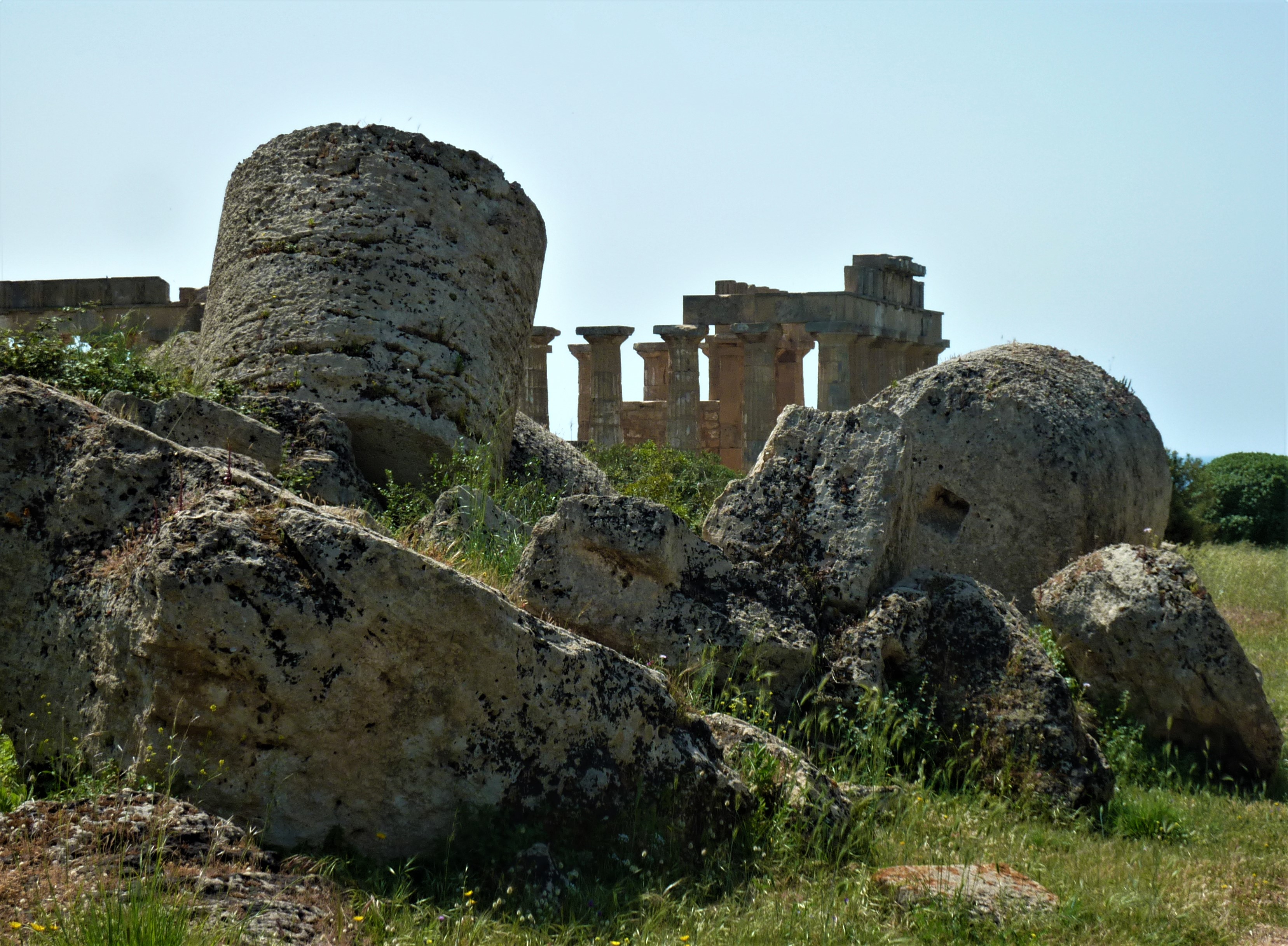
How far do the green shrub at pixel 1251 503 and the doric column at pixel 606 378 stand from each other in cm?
1208

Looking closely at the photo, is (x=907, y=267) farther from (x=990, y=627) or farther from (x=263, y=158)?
(x=990, y=627)

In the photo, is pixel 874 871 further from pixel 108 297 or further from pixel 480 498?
pixel 108 297

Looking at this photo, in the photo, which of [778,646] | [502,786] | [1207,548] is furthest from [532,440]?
[1207,548]

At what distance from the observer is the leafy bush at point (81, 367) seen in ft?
21.6

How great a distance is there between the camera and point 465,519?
6.10 metres

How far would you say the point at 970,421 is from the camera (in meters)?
7.93

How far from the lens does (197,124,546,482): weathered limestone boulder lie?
7.35m

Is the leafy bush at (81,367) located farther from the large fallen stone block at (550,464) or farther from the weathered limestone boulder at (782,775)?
the weathered limestone boulder at (782,775)

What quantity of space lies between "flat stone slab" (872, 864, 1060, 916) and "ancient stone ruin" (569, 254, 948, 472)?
854 inches

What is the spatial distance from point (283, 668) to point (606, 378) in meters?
23.8

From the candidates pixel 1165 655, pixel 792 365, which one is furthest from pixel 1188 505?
pixel 792 365

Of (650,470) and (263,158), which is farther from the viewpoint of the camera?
(650,470)

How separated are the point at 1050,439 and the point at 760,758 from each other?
4296mm

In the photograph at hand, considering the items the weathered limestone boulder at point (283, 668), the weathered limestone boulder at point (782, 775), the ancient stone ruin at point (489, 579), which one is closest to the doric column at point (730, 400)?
the ancient stone ruin at point (489, 579)
